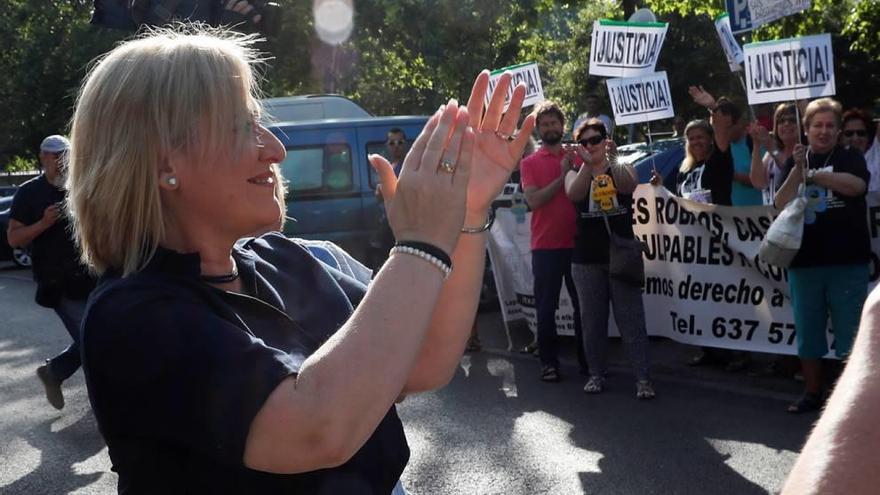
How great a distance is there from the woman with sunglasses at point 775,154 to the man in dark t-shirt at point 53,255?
4.68 m

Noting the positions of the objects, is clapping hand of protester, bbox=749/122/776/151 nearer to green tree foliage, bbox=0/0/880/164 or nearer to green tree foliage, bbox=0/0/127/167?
green tree foliage, bbox=0/0/880/164

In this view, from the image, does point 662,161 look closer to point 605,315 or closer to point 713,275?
point 713,275

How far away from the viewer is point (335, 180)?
11.1 meters

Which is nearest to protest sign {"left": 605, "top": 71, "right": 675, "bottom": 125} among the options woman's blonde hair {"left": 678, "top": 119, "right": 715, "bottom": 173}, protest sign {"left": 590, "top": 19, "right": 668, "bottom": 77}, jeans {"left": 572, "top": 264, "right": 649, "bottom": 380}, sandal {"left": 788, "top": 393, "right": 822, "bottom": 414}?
protest sign {"left": 590, "top": 19, "right": 668, "bottom": 77}

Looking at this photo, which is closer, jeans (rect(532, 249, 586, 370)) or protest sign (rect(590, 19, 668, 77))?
jeans (rect(532, 249, 586, 370))

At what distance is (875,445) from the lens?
2.94 ft

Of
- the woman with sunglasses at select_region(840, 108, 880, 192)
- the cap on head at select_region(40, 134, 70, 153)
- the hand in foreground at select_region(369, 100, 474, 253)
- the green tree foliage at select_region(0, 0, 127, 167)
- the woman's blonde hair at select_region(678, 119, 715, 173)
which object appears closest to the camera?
the hand in foreground at select_region(369, 100, 474, 253)

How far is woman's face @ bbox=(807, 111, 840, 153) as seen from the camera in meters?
6.05

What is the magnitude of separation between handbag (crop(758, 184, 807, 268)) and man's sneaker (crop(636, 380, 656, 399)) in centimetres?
120

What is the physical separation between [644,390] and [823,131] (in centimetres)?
199

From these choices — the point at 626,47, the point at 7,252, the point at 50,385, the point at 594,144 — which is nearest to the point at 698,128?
the point at 594,144

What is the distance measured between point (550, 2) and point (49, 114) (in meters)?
19.2

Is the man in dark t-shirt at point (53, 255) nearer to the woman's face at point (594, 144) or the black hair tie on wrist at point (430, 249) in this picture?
the woman's face at point (594, 144)

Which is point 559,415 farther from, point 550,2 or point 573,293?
point 550,2
